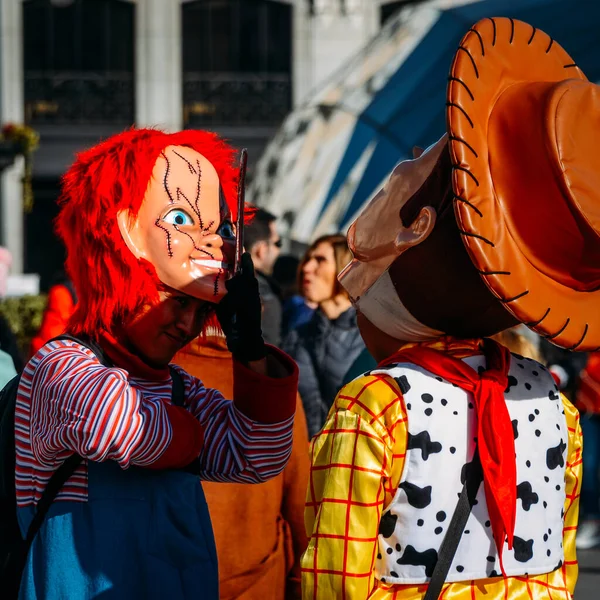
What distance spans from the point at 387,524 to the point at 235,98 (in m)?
18.4

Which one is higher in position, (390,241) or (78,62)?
(78,62)

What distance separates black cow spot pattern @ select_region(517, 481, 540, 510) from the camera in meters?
2.38

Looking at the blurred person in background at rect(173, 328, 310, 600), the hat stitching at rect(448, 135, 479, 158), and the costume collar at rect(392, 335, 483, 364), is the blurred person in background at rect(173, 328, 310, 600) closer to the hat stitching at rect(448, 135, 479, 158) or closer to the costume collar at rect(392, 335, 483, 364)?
the costume collar at rect(392, 335, 483, 364)

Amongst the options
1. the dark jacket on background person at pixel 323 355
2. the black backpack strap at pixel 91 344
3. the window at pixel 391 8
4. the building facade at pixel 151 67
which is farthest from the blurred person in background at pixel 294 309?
the window at pixel 391 8

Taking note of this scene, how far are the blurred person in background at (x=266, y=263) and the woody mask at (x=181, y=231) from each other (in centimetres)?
261

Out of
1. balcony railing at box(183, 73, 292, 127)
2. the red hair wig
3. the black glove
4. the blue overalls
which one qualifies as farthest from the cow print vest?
balcony railing at box(183, 73, 292, 127)

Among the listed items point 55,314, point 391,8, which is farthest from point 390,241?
point 391,8

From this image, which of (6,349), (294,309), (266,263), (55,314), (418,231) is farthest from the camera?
(55,314)

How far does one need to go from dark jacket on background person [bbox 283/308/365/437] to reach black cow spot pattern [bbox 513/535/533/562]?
286 cm

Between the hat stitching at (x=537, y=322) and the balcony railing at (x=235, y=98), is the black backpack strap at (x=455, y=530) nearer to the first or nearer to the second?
the hat stitching at (x=537, y=322)

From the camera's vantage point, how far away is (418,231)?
238 centimetres

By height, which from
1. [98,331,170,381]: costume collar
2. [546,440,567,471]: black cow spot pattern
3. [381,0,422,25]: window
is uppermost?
[381,0,422,25]: window

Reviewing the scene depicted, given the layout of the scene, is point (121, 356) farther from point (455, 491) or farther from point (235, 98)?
point (235, 98)

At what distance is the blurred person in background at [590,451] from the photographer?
7.95m
